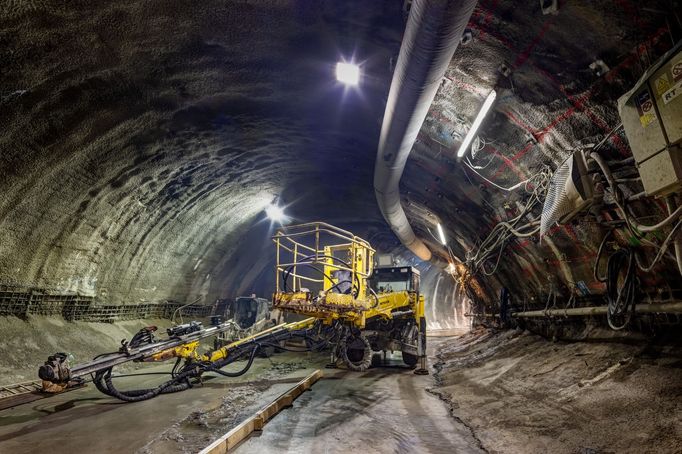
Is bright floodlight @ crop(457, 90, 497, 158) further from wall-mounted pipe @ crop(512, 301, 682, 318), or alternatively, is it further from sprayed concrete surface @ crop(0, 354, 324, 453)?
sprayed concrete surface @ crop(0, 354, 324, 453)

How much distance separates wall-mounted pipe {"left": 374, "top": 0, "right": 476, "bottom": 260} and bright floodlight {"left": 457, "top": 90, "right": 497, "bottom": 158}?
806 millimetres

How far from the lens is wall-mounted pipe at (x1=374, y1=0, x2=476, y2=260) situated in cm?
→ 329

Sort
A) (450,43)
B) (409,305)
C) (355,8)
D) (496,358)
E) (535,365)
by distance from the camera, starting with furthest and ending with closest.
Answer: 1. (409,305)
2. (496,358)
3. (535,365)
4. (355,8)
5. (450,43)

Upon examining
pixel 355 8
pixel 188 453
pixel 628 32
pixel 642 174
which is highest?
pixel 355 8

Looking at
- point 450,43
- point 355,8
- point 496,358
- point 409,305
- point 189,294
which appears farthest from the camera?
point 189,294

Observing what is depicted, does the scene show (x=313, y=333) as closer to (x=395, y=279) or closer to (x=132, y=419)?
(x=395, y=279)

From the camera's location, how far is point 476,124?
538cm

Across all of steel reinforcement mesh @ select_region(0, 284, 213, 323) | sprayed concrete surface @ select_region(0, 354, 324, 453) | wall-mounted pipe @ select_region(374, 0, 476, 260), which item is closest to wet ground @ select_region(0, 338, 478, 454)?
sprayed concrete surface @ select_region(0, 354, 324, 453)

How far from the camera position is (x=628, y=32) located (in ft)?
10.2

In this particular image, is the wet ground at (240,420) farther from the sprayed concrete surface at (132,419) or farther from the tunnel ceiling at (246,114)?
the tunnel ceiling at (246,114)

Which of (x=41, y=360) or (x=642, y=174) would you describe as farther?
(x=41, y=360)

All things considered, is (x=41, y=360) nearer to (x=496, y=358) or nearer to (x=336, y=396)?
(x=336, y=396)

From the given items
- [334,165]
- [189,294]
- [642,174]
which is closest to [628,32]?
[642,174]

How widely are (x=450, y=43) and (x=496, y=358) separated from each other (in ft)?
22.7
